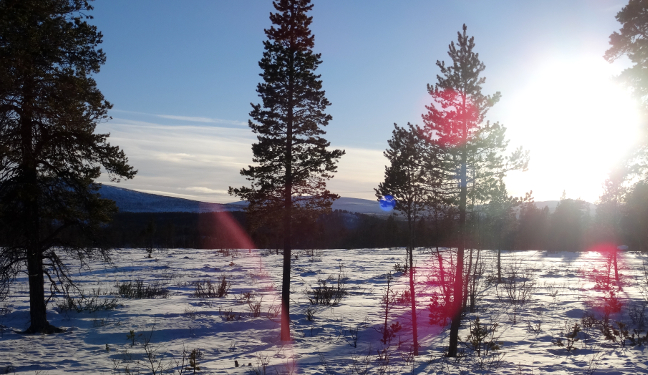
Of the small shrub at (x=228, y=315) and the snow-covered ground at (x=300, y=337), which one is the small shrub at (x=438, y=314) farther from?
the small shrub at (x=228, y=315)

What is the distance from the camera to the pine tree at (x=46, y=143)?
10.1m

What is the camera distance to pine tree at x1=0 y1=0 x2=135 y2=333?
397 inches

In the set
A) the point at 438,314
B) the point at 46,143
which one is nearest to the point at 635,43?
the point at 438,314

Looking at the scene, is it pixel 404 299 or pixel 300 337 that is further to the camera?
pixel 404 299

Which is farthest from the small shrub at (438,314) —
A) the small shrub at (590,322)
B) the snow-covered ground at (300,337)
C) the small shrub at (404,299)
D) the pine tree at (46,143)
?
the pine tree at (46,143)

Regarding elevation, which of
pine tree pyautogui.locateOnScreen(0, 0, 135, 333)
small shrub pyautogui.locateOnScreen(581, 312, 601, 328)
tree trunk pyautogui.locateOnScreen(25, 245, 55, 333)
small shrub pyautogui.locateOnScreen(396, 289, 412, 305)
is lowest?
small shrub pyautogui.locateOnScreen(396, 289, 412, 305)

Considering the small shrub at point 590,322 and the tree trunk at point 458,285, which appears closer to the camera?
the tree trunk at point 458,285

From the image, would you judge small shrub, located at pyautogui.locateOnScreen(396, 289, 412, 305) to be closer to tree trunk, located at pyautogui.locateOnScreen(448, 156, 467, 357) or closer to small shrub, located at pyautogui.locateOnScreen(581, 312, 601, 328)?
small shrub, located at pyautogui.locateOnScreen(581, 312, 601, 328)

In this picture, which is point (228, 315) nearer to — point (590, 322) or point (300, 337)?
point (300, 337)

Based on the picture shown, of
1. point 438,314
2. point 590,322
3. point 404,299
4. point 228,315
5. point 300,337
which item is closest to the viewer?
point 300,337

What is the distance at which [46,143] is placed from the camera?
1095cm

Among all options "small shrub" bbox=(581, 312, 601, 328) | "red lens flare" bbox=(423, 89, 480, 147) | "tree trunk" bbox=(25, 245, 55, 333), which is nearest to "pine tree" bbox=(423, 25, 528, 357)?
"red lens flare" bbox=(423, 89, 480, 147)

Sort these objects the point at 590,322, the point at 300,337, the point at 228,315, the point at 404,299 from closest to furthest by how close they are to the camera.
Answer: the point at 300,337
the point at 228,315
the point at 590,322
the point at 404,299

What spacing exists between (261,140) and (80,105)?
206 inches
